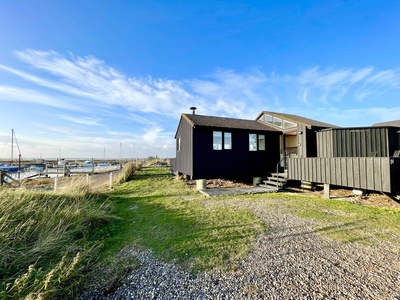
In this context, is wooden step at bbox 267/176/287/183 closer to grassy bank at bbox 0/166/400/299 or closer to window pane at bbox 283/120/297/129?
grassy bank at bbox 0/166/400/299

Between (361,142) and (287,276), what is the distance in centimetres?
921

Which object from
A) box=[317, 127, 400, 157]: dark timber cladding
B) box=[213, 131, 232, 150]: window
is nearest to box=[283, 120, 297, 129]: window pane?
box=[317, 127, 400, 157]: dark timber cladding

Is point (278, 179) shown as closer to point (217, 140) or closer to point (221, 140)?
point (221, 140)

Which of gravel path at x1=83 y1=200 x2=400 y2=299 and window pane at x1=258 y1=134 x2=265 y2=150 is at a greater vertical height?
window pane at x1=258 y1=134 x2=265 y2=150

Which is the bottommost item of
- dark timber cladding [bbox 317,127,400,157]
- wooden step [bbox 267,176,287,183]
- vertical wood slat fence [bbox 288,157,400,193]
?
wooden step [bbox 267,176,287,183]

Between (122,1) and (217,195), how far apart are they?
31.2 feet

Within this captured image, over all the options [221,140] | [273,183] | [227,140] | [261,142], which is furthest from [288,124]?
[221,140]

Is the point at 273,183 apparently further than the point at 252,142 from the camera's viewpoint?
No

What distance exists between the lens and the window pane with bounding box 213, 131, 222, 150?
412 inches

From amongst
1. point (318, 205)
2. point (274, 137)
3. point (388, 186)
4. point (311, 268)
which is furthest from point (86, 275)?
point (274, 137)

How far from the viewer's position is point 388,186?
571 cm

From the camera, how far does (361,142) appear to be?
8.70 m

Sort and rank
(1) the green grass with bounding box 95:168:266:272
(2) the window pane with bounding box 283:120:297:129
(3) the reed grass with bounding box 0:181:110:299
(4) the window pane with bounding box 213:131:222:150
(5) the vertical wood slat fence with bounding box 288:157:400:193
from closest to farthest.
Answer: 1. (3) the reed grass with bounding box 0:181:110:299
2. (1) the green grass with bounding box 95:168:266:272
3. (5) the vertical wood slat fence with bounding box 288:157:400:193
4. (4) the window pane with bounding box 213:131:222:150
5. (2) the window pane with bounding box 283:120:297:129

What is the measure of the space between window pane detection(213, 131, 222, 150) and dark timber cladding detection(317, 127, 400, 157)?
5633 millimetres
